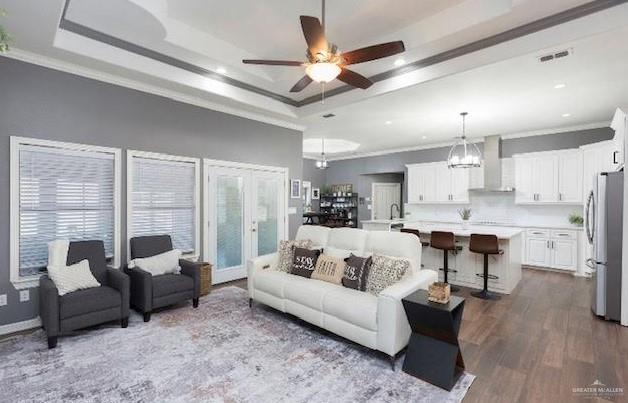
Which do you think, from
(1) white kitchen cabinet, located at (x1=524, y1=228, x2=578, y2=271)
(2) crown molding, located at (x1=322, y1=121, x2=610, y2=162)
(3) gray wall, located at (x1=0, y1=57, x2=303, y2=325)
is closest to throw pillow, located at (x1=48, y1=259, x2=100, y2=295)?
(3) gray wall, located at (x1=0, y1=57, x2=303, y2=325)

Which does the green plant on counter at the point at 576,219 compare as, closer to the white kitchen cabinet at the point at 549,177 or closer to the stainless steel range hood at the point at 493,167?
the white kitchen cabinet at the point at 549,177

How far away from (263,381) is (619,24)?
4.25 m

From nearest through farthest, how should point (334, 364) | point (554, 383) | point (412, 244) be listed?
point (554, 383)
point (334, 364)
point (412, 244)

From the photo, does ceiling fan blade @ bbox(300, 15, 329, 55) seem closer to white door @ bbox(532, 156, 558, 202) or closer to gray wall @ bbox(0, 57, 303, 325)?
gray wall @ bbox(0, 57, 303, 325)

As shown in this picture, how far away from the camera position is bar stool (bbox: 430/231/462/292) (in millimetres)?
4754

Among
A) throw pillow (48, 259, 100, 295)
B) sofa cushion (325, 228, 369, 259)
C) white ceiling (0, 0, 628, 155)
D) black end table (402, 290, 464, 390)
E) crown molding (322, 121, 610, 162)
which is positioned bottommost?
black end table (402, 290, 464, 390)

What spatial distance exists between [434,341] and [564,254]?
5262 millimetres

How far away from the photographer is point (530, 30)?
3049mm

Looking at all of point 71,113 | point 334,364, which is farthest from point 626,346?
point 71,113

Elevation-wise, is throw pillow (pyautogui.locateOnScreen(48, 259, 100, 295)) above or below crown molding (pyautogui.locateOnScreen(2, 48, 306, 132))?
below

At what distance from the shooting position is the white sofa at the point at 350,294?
2592 mm

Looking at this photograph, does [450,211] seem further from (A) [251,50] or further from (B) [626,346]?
(A) [251,50]

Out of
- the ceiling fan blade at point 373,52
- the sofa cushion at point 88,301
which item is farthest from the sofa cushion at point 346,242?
the sofa cushion at point 88,301

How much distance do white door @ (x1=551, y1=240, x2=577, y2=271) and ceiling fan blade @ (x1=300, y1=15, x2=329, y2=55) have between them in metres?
6.33
